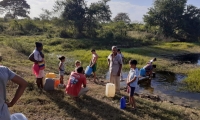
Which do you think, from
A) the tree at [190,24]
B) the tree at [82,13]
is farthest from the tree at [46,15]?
the tree at [190,24]

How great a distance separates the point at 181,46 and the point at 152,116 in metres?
26.1

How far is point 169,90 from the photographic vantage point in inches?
460

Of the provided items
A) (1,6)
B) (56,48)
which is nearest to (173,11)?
(56,48)

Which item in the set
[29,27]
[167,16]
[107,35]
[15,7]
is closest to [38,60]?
[107,35]

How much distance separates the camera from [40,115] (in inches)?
238

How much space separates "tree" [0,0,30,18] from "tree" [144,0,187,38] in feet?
118

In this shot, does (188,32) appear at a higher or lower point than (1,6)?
lower

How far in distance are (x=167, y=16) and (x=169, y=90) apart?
98.7 ft

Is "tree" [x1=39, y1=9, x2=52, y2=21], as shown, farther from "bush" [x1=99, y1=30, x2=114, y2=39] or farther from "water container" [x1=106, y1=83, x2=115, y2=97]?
"water container" [x1=106, y1=83, x2=115, y2=97]

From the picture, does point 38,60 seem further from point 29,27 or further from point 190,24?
point 190,24

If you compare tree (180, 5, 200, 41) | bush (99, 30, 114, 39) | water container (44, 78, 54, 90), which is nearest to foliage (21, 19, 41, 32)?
bush (99, 30, 114, 39)

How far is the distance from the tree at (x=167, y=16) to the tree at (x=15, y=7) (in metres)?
35.9

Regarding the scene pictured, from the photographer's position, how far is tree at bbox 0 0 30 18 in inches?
2178

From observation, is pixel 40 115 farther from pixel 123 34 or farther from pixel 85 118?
pixel 123 34
